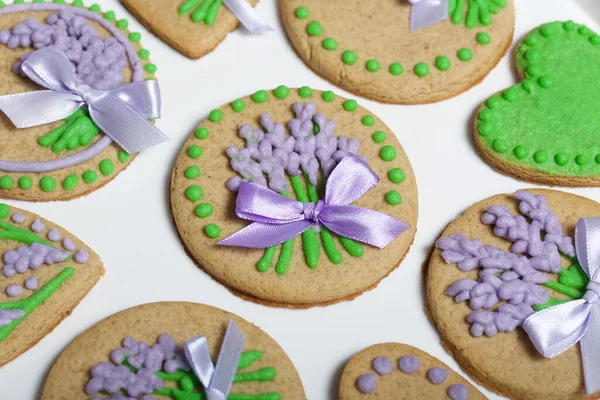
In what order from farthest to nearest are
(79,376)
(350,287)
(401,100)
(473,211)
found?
(401,100) < (473,211) < (350,287) < (79,376)

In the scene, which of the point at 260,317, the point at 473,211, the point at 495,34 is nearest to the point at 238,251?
the point at 260,317

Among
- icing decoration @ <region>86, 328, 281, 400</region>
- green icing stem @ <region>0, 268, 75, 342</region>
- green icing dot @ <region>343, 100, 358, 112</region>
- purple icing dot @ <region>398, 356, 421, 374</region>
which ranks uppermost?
green icing dot @ <region>343, 100, 358, 112</region>

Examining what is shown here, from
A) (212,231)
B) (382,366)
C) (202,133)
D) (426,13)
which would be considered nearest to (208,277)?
(212,231)

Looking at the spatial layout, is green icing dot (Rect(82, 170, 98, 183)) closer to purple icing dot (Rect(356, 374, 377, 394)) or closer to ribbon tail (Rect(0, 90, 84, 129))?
ribbon tail (Rect(0, 90, 84, 129))

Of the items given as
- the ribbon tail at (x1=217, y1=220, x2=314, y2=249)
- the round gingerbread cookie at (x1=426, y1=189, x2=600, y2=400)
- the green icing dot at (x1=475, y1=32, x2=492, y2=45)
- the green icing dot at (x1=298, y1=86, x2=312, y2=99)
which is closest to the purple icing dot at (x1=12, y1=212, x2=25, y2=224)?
the ribbon tail at (x1=217, y1=220, x2=314, y2=249)

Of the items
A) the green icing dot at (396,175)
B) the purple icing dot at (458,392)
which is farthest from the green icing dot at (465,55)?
the purple icing dot at (458,392)

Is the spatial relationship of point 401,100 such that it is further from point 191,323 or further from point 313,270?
point 191,323
